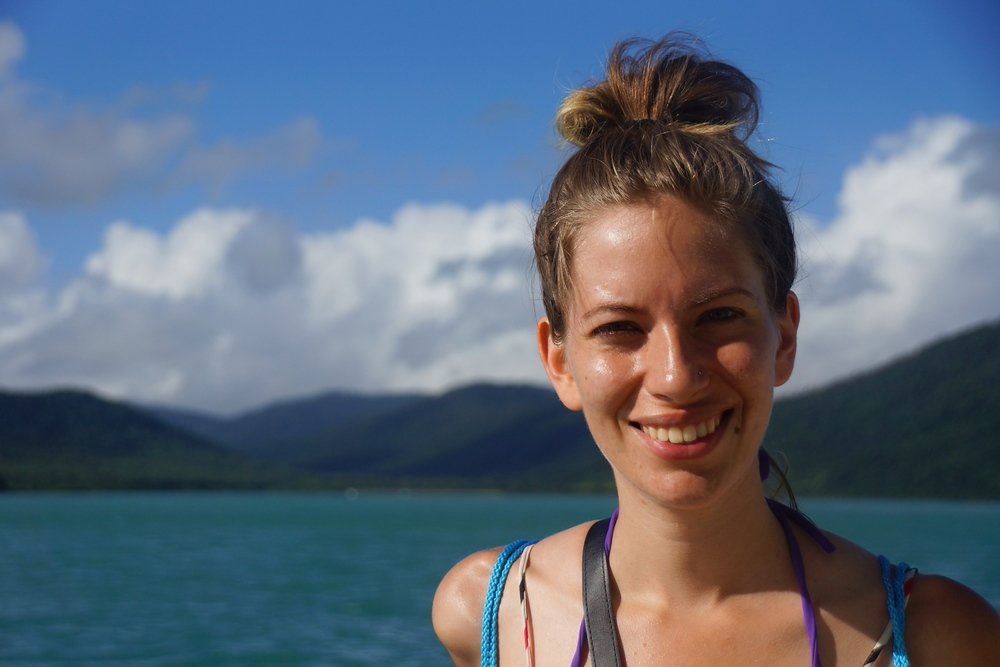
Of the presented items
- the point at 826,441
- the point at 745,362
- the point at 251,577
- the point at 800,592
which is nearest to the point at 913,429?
the point at 826,441

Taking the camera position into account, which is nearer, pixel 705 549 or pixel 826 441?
pixel 705 549

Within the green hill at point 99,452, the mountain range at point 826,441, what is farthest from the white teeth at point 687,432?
the green hill at point 99,452

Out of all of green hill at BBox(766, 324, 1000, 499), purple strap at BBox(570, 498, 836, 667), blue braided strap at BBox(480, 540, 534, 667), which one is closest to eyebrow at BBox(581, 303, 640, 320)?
purple strap at BBox(570, 498, 836, 667)

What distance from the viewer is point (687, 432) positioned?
2250mm

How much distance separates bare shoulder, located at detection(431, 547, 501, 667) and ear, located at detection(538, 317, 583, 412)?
1.33 ft

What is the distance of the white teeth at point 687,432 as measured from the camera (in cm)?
224

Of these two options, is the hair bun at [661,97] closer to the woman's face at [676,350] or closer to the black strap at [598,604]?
the woman's face at [676,350]

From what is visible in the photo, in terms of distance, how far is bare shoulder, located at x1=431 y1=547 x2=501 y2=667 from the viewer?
8.84 ft

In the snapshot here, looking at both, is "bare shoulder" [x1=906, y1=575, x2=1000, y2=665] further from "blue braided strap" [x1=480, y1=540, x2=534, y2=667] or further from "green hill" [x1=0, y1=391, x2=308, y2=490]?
"green hill" [x1=0, y1=391, x2=308, y2=490]

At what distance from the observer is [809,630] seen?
2293 millimetres

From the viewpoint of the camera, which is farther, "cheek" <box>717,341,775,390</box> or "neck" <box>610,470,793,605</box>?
"neck" <box>610,470,793,605</box>

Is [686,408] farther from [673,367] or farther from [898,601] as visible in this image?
[898,601]

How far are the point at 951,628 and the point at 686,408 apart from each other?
2.09ft

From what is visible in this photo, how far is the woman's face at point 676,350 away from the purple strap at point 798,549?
185 mm
